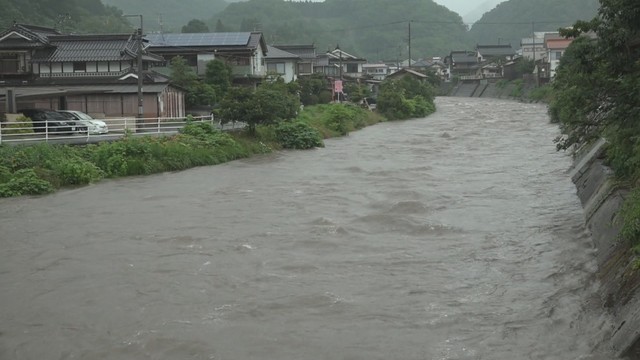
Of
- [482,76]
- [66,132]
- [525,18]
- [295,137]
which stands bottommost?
[295,137]

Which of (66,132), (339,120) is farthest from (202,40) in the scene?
(66,132)

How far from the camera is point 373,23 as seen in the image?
6181 inches

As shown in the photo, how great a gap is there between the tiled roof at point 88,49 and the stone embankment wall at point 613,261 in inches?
1140

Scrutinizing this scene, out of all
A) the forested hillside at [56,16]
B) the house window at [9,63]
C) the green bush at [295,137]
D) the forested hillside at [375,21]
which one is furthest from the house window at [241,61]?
the forested hillside at [375,21]

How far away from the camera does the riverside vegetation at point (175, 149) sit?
65.8 feet

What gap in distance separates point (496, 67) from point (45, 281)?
92.4m

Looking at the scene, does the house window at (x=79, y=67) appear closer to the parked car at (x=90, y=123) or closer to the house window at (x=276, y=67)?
the parked car at (x=90, y=123)

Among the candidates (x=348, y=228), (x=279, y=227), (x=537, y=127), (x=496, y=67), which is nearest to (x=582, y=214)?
(x=348, y=228)

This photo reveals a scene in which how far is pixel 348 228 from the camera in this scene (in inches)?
576

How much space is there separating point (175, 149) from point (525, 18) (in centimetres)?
13013

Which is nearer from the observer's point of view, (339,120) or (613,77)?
(613,77)

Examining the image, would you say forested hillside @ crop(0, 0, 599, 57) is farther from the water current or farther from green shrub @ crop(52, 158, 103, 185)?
the water current

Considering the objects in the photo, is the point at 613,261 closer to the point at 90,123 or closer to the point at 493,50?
the point at 90,123

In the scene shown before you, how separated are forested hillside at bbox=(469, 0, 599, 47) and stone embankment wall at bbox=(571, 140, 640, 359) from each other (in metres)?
108
